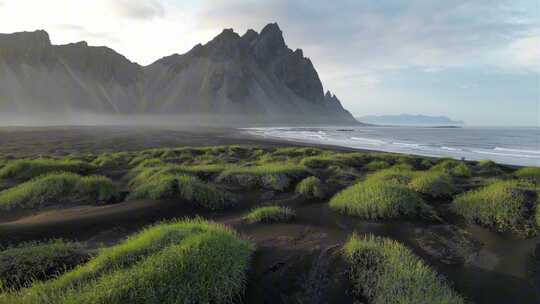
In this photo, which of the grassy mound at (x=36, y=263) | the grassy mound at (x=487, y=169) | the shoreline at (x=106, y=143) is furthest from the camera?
the shoreline at (x=106, y=143)

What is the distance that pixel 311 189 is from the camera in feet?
41.1

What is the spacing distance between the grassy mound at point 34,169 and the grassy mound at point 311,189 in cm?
1357

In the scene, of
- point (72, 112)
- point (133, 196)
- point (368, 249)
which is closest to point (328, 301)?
point (368, 249)

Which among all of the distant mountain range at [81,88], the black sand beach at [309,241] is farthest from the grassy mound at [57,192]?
the distant mountain range at [81,88]

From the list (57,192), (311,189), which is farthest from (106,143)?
(311,189)

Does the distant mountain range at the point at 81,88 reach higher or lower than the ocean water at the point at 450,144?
higher

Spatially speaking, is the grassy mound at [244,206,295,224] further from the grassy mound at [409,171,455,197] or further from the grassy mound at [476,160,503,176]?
the grassy mound at [476,160,503,176]

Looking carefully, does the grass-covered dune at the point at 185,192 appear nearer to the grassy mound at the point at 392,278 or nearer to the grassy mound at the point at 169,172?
the grassy mound at the point at 169,172

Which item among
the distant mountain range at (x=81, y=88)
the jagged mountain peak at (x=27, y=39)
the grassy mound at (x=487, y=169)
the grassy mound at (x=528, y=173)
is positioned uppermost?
the jagged mountain peak at (x=27, y=39)

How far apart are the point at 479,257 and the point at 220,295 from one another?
634 centimetres

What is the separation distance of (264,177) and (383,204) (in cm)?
635

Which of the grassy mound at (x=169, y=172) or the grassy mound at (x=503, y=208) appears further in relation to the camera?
the grassy mound at (x=169, y=172)

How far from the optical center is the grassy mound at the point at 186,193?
10.9m

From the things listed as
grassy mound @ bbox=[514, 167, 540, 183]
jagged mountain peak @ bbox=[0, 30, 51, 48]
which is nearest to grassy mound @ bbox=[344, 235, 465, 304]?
grassy mound @ bbox=[514, 167, 540, 183]
